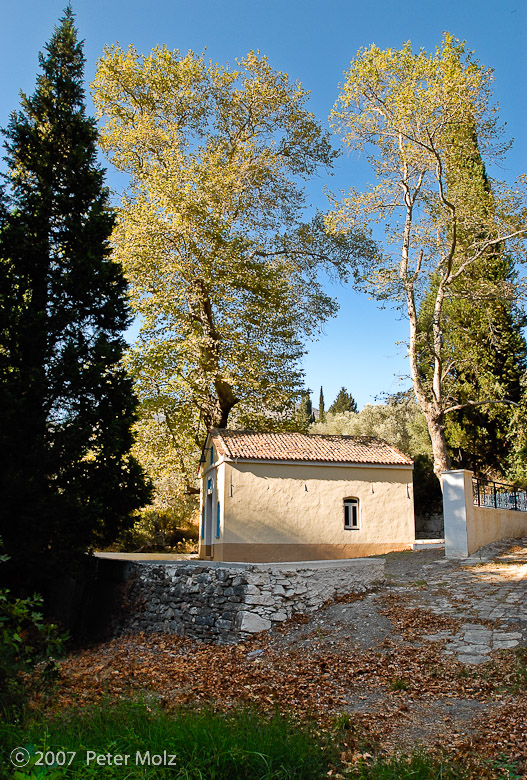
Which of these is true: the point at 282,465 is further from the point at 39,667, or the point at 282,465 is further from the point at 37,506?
the point at 39,667

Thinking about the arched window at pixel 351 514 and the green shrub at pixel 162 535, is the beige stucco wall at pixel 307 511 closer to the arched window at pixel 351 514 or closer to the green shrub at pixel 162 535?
the arched window at pixel 351 514

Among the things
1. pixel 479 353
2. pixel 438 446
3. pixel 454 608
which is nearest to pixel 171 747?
pixel 454 608

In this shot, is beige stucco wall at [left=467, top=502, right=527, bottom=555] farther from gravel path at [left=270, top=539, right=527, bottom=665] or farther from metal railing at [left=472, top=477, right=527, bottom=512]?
gravel path at [left=270, top=539, right=527, bottom=665]

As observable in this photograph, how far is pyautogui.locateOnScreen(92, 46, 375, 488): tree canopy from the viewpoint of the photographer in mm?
21969

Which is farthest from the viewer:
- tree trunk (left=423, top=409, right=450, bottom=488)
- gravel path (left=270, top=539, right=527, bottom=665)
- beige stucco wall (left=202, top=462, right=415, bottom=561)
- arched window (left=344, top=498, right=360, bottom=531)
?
tree trunk (left=423, top=409, right=450, bottom=488)

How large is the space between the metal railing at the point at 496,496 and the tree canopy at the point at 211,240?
8.79 m

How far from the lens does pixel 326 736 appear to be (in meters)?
5.57

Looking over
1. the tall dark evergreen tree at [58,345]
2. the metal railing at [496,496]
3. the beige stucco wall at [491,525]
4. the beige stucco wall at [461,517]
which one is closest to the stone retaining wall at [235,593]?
the tall dark evergreen tree at [58,345]

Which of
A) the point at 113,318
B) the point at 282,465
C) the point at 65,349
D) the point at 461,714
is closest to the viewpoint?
the point at 461,714

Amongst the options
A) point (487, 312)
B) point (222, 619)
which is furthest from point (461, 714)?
point (487, 312)

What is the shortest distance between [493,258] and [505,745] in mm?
24598

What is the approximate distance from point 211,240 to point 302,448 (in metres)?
8.70

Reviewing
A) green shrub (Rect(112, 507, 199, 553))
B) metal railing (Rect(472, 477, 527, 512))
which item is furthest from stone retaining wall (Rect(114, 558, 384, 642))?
green shrub (Rect(112, 507, 199, 553))

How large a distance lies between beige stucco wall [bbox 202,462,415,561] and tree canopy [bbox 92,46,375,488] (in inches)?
171
